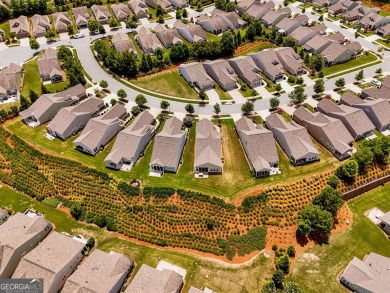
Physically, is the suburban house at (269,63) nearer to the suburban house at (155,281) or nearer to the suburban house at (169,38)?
the suburban house at (169,38)

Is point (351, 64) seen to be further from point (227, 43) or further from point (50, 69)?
point (50, 69)

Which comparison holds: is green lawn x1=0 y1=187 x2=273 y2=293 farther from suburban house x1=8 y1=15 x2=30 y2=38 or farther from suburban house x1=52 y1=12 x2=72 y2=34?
suburban house x1=8 y1=15 x2=30 y2=38

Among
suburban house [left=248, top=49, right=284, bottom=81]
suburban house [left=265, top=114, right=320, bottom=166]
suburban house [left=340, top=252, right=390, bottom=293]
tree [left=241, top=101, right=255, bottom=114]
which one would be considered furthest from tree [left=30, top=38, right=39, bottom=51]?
suburban house [left=340, top=252, right=390, bottom=293]

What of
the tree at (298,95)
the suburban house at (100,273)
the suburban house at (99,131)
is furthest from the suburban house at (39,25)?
the suburban house at (100,273)

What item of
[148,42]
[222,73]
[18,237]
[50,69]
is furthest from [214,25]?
[18,237]

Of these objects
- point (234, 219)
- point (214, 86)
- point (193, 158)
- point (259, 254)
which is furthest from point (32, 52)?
point (259, 254)
